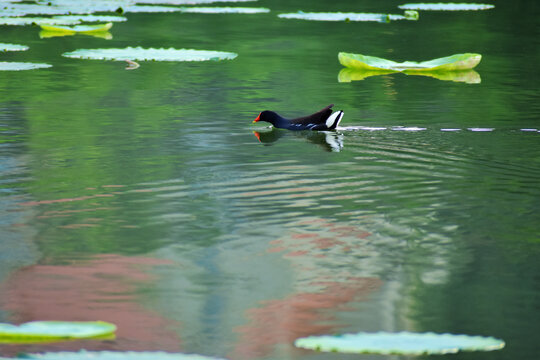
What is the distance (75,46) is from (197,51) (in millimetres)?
2011

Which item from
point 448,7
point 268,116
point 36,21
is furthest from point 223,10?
point 268,116

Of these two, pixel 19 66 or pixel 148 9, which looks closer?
pixel 19 66

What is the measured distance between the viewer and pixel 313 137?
6.68 m

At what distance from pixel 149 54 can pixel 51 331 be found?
24.4 ft

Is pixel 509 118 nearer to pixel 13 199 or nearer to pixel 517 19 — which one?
pixel 13 199

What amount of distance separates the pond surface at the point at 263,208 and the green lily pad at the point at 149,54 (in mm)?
335

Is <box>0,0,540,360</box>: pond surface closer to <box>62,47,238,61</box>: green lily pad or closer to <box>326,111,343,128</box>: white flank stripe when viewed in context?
<box>326,111,343,128</box>: white flank stripe

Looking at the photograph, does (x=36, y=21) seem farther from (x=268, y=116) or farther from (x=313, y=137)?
(x=313, y=137)

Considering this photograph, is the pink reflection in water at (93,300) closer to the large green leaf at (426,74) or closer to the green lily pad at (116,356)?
the green lily pad at (116,356)

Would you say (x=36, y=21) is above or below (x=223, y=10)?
above

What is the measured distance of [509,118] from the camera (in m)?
7.12

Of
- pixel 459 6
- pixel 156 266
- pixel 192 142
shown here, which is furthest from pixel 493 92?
pixel 459 6

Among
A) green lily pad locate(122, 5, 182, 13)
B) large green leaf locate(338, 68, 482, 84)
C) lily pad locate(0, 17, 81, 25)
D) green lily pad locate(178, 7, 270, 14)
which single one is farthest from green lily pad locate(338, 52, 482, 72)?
green lily pad locate(122, 5, 182, 13)

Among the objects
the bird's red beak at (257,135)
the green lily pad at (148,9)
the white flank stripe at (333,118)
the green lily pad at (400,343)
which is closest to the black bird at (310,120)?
the white flank stripe at (333,118)
